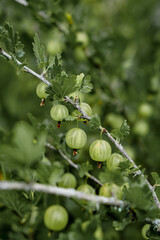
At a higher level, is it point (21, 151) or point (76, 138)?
point (76, 138)

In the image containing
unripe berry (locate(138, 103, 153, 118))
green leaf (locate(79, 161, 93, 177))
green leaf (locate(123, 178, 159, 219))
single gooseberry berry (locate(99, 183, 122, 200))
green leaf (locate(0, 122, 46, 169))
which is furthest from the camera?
unripe berry (locate(138, 103, 153, 118))

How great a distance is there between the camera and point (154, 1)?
148 inches

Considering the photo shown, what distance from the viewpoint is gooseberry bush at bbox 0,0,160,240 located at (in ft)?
3.10

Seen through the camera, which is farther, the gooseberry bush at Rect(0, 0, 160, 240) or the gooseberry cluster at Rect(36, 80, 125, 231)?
the gooseberry cluster at Rect(36, 80, 125, 231)

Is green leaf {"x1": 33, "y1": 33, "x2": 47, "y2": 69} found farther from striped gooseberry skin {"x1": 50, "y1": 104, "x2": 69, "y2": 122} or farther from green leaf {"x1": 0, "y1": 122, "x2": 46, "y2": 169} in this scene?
green leaf {"x1": 0, "y1": 122, "x2": 46, "y2": 169}

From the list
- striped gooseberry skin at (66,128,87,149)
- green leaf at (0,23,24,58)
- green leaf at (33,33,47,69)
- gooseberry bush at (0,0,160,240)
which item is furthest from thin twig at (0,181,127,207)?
green leaf at (0,23,24,58)

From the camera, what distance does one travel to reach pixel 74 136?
1158 millimetres

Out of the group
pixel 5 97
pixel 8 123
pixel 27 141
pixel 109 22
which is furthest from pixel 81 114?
pixel 109 22

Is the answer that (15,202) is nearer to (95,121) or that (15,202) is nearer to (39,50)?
(95,121)

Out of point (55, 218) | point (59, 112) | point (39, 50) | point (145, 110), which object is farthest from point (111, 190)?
point (145, 110)

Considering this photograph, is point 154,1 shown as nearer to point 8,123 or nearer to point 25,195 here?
point 8,123

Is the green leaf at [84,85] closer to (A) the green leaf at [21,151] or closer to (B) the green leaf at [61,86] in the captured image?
(B) the green leaf at [61,86]

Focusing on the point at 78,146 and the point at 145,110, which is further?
the point at 145,110

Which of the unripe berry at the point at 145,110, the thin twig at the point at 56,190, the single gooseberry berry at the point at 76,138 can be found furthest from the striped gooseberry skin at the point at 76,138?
the unripe berry at the point at 145,110
